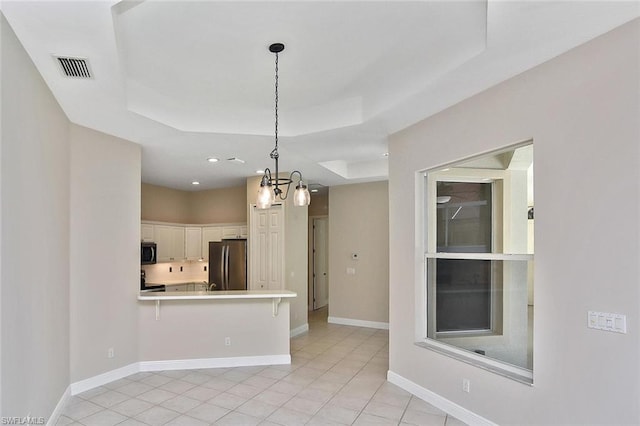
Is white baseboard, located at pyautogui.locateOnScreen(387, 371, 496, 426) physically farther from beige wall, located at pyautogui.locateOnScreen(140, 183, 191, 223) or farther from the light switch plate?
beige wall, located at pyautogui.locateOnScreen(140, 183, 191, 223)

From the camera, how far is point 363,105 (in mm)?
3885

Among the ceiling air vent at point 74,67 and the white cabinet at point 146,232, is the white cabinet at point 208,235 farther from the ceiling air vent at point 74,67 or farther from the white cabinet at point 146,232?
the ceiling air vent at point 74,67

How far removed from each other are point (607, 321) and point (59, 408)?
443 centimetres

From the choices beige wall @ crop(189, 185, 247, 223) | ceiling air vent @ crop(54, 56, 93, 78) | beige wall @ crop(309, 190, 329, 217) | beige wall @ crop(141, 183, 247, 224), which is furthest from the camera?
beige wall @ crop(309, 190, 329, 217)

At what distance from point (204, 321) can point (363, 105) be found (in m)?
3.35

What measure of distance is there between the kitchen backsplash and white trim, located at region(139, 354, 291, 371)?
2.97m

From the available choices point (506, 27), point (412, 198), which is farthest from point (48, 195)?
point (506, 27)

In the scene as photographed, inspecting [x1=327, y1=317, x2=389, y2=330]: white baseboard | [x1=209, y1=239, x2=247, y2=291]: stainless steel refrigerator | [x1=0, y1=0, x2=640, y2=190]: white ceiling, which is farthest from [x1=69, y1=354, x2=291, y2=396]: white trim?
[x1=0, y1=0, x2=640, y2=190]: white ceiling

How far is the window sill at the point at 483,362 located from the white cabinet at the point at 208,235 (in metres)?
5.25

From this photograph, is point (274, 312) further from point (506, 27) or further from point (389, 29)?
point (506, 27)

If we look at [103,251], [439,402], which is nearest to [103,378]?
[103,251]

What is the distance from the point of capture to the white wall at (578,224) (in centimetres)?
207

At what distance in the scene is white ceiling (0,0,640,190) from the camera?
2141 millimetres

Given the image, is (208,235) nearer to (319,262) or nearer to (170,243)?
(170,243)
